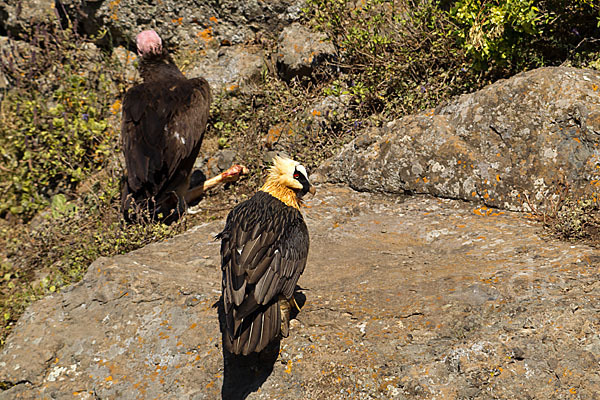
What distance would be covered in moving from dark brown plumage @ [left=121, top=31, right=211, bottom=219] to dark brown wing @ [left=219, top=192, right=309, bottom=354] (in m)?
2.44

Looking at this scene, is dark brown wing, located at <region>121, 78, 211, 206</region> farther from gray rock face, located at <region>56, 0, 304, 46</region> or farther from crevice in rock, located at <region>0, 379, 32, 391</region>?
crevice in rock, located at <region>0, 379, 32, 391</region>

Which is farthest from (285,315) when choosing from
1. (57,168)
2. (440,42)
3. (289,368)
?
(57,168)

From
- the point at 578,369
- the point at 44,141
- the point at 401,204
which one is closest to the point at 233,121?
the point at 44,141

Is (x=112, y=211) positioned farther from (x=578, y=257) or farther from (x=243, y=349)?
(x=578, y=257)

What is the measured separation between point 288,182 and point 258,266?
3.54ft

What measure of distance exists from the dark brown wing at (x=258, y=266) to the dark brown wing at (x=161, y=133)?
8.05ft

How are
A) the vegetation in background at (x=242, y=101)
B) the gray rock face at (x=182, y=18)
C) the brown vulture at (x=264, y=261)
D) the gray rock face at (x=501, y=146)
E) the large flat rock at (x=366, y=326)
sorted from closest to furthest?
the large flat rock at (x=366, y=326) → the brown vulture at (x=264, y=261) → the gray rock face at (x=501, y=146) → the vegetation in background at (x=242, y=101) → the gray rock face at (x=182, y=18)

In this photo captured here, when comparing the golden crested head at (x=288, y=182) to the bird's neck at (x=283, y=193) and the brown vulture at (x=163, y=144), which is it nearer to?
the bird's neck at (x=283, y=193)

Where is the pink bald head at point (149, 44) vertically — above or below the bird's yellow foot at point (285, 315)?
above

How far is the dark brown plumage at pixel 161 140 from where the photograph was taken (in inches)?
249

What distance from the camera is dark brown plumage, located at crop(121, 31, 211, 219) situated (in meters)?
6.32

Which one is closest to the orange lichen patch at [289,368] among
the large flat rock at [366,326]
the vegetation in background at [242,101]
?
the large flat rock at [366,326]

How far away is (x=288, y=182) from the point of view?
4414mm

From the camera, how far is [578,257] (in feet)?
12.5
